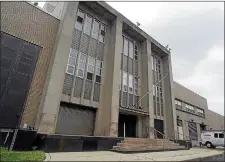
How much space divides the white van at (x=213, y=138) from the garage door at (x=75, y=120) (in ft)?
61.7

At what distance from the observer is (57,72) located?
12.3 metres

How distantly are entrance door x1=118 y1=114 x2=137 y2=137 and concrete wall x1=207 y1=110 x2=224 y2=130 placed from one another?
2315 cm

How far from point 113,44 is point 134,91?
533cm

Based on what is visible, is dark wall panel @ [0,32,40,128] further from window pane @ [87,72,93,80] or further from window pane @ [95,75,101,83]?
window pane @ [95,75,101,83]

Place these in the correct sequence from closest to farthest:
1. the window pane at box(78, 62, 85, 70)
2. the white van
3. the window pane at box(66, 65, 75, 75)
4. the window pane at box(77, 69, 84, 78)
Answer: the window pane at box(66, 65, 75, 75), the window pane at box(77, 69, 84, 78), the window pane at box(78, 62, 85, 70), the white van

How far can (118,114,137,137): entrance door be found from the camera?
1714cm

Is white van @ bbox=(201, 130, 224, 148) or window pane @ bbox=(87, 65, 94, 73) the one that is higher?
window pane @ bbox=(87, 65, 94, 73)

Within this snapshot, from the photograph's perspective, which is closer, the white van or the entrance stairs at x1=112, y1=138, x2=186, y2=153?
A: the entrance stairs at x1=112, y1=138, x2=186, y2=153

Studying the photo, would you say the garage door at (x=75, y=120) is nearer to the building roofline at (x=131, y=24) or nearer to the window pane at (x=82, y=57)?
the window pane at (x=82, y=57)

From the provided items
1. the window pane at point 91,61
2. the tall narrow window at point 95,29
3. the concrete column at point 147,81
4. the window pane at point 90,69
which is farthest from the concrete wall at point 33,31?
the concrete column at point 147,81

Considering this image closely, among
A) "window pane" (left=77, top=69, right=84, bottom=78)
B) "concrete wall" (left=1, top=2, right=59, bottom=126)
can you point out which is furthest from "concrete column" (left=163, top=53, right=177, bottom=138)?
"concrete wall" (left=1, top=2, right=59, bottom=126)

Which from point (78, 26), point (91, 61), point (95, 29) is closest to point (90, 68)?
point (91, 61)

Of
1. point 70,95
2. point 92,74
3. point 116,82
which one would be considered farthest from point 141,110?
point 70,95

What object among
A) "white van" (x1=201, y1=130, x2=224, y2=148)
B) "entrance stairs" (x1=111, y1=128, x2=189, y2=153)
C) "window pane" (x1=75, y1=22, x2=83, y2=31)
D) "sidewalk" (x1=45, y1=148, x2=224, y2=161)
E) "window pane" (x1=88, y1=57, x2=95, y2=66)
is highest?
"window pane" (x1=75, y1=22, x2=83, y2=31)
